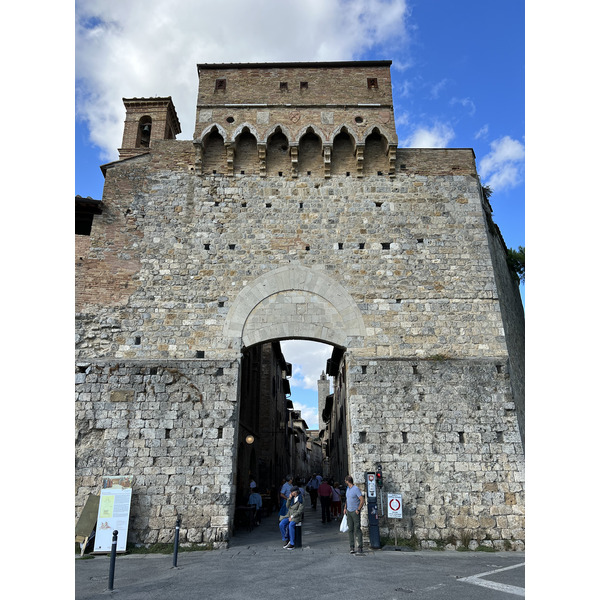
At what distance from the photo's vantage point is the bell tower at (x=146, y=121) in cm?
1622

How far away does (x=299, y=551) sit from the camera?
842cm

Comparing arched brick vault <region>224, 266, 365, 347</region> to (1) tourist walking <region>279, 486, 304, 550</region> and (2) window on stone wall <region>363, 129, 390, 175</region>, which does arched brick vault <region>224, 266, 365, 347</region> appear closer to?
(1) tourist walking <region>279, 486, 304, 550</region>

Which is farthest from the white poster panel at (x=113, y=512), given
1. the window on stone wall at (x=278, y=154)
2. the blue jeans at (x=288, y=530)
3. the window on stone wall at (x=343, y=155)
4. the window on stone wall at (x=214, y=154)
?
the window on stone wall at (x=343, y=155)

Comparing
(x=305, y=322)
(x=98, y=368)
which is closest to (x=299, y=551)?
(x=305, y=322)

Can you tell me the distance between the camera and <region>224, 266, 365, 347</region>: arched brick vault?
34.2 feet

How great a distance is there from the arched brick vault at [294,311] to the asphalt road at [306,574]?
4.43 m

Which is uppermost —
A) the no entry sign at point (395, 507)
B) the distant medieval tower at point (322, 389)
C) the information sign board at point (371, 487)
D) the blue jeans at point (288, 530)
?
the information sign board at point (371, 487)

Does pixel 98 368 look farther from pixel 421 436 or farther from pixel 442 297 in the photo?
pixel 442 297

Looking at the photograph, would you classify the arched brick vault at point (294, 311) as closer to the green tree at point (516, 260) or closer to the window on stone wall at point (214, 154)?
the window on stone wall at point (214, 154)

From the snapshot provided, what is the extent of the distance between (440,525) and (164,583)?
18.2ft

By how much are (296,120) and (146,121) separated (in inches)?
301

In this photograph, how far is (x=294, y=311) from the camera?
34.9 ft

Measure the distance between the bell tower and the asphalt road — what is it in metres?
13.7

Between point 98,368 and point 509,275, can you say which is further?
point 509,275
